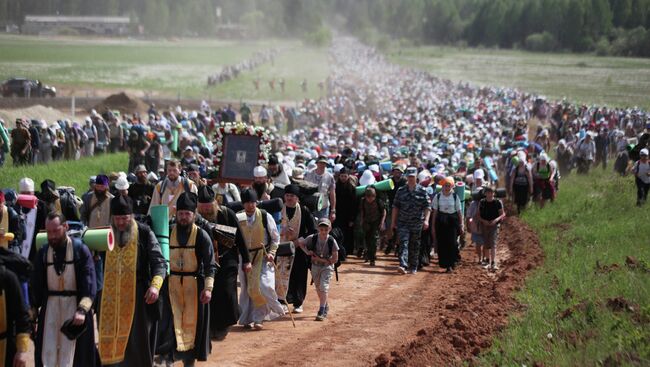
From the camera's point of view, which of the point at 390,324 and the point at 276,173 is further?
the point at 276,173

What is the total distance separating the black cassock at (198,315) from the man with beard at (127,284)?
556mm

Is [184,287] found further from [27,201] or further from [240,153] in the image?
[240,153]

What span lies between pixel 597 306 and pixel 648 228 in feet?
26.2

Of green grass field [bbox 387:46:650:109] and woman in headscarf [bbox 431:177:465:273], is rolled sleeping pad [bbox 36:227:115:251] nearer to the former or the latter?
woman in headscarf [bbox 431:177:465:273]

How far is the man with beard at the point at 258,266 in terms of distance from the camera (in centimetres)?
1241

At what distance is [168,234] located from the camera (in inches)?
398

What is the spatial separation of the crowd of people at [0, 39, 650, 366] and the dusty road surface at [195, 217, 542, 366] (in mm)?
324

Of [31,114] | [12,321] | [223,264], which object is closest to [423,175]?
[223,264]

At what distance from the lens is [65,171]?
25.3 m

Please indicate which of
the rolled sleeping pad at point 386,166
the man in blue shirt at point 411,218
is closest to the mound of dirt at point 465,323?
the man in blue shirt at point 411,218

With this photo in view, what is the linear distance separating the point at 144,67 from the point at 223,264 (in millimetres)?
81515

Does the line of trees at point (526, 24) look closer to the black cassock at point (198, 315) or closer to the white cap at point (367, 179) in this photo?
the white cap at point (367, 179)

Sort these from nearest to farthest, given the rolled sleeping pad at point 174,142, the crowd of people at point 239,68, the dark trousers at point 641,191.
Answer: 1. the dark trousers at point 641,191
2. the rolled sleeping pad at point 174,142
3. the crowd of people at point 239,68

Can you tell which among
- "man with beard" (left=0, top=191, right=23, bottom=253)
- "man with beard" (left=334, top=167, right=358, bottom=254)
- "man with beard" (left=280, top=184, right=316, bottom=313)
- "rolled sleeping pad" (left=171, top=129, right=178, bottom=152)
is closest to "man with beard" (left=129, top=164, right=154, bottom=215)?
"man with beard" (left=280, top=184, right=316, bottom=313)
